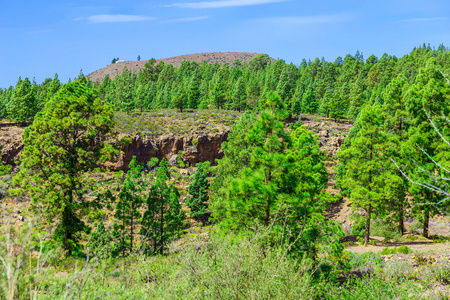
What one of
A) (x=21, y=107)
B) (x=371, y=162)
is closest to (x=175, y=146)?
(x=21, y=107)

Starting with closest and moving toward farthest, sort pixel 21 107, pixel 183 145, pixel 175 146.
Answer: pixel 175 146
pixel 183 145
pixel 21 107

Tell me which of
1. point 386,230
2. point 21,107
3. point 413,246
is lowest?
point 386,230

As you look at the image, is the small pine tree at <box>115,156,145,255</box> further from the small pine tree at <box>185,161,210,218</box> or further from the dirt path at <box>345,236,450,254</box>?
the dirt path at <box>345,236,450,254</box>

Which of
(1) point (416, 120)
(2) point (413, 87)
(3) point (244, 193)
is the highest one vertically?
(2) point (413, 87)

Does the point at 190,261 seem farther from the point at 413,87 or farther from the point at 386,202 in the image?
the point at 413,87

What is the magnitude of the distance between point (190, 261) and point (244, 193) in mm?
5528

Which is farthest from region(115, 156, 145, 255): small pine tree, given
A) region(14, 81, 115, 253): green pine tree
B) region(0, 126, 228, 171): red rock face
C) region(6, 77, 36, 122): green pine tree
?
region(6, 77, 36, 122): green pine tree

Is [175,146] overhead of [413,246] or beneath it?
overhead

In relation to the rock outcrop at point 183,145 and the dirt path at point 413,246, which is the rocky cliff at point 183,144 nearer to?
the rock outcrop at point 183,145

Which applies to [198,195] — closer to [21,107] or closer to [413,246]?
[413,246]

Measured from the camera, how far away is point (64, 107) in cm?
1695

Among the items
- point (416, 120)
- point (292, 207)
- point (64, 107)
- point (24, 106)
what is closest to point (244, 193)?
point (292, 207)

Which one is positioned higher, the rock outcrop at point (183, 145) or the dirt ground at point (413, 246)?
the rock outcrop at point (183, 145)

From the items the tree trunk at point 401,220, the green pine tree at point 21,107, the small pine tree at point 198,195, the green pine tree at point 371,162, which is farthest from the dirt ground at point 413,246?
the green pine tree at point 21,107
